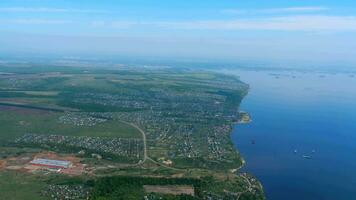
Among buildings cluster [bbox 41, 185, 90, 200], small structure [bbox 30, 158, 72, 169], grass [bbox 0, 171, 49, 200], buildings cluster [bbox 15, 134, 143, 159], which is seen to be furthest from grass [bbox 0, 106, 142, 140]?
buildings cluster [bbox 41, 185, 90, 200]

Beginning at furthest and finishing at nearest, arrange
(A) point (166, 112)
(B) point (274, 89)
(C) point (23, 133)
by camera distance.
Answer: (B) point (274, 89) < (A) point (166, 112) < (C) point (23, 133)

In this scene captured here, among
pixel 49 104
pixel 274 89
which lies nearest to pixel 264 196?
pixel 49 104

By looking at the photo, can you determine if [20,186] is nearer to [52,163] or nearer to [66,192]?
[66,192]

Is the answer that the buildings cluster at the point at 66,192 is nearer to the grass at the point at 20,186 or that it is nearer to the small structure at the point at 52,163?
the grass at the point at 20,186

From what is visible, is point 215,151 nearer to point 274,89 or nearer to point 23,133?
point 23,133

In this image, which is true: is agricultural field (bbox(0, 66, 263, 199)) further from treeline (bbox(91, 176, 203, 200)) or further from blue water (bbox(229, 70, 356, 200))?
blue water (bbox(229, 70, 356, 200))
